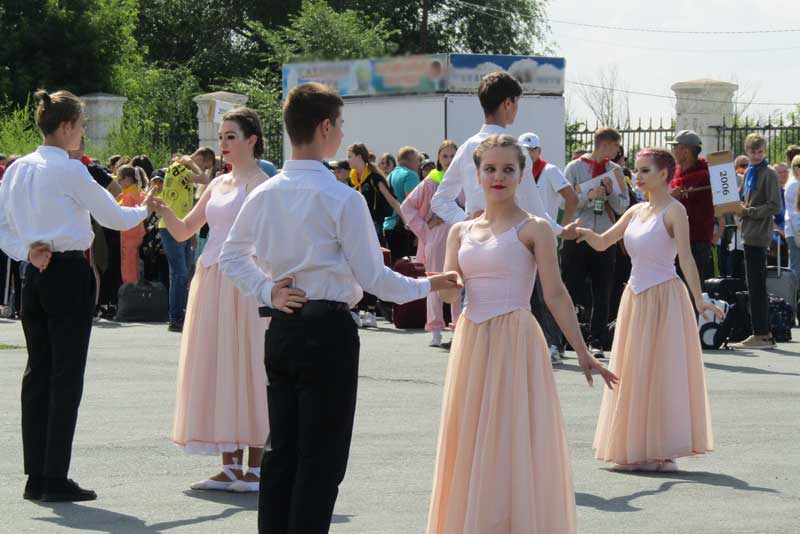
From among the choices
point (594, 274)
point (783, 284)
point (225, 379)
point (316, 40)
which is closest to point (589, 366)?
point (225, 379)

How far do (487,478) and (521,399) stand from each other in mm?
360

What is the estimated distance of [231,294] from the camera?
8.00 meters

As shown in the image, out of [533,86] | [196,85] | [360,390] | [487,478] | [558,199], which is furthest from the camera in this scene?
[196,85]

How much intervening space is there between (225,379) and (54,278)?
1.04 metres

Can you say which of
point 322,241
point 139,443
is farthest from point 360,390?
point 322,241

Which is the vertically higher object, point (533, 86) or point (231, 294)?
point (533, 86)

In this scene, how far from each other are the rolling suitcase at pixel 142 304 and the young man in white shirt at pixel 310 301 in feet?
41.6

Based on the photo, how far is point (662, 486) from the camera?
8.20m

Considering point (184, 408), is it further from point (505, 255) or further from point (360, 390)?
point (360, 390)

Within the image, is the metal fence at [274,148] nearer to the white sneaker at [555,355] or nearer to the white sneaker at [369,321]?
the white sneaker at [369,321]

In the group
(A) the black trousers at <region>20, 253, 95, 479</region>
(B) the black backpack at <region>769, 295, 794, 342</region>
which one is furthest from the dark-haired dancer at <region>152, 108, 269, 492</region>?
(B) the black backpack at <region>769, 295, 794, 342</region>

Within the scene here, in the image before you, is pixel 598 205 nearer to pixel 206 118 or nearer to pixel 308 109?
pixel 308 109

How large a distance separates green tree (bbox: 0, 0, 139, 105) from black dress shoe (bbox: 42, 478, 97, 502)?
33.7 metres

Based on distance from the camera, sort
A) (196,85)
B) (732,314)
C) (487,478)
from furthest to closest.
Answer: (196,85) < (732,314) < (487,478)
